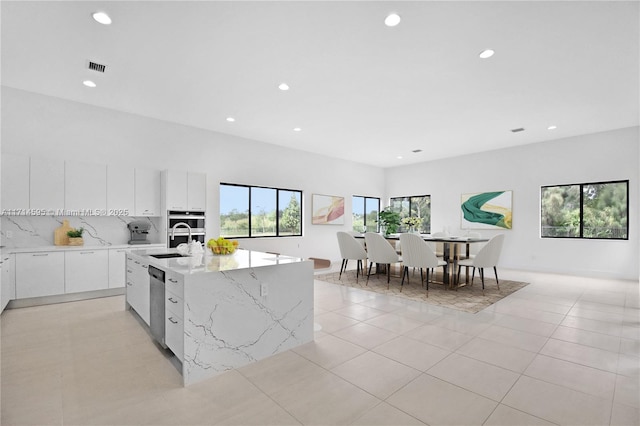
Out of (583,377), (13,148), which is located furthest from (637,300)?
(13,148)

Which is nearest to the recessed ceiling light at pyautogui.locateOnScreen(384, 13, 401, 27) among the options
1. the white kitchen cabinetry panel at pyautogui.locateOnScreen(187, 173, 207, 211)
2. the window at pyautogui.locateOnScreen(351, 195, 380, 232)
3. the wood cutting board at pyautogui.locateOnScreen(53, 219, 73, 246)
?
the white kitchen cabinetry panel at pyautogui.locateOnScreen(187, 173, 207, 211)

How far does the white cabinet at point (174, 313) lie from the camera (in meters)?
2.21

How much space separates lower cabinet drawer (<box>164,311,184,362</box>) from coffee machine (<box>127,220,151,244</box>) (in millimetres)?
2996

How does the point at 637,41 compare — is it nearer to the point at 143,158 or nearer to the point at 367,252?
the point at 367,252

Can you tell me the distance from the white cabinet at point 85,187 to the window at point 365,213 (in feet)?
20.1

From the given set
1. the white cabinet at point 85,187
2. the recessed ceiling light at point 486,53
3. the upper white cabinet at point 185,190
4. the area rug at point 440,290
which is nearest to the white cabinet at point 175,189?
the upper white cabinet at point 185,190

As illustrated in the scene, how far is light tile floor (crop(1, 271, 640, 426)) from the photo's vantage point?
6.01 ft

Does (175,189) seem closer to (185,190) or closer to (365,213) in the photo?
(185,190)

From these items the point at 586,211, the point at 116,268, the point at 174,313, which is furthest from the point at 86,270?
the point at 586,211

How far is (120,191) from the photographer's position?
4.85 meters

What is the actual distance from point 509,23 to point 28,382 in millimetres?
4812

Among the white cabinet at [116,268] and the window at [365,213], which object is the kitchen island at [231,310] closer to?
the white cabinet at [116,268]

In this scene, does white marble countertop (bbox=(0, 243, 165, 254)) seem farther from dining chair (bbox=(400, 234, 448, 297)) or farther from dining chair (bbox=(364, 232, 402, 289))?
dining chair (bbox=(400, 234, 448, 297))

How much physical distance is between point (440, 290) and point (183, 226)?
438 centimetres
